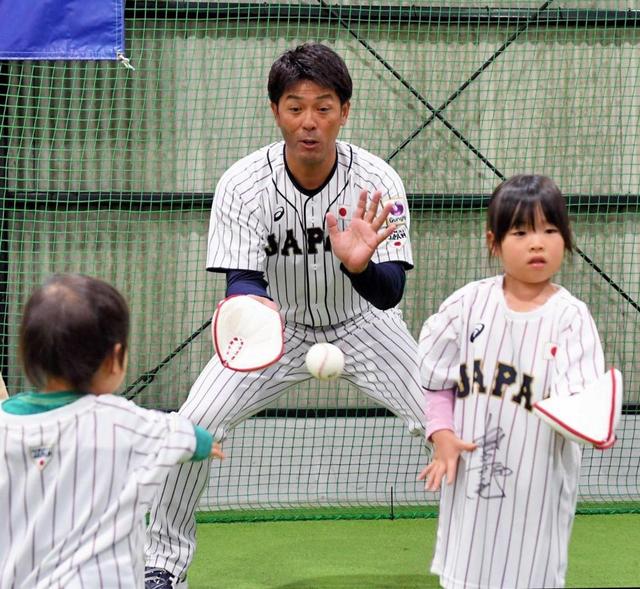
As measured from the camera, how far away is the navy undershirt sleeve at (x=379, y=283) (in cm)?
263

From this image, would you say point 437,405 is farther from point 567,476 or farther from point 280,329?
point 280,329

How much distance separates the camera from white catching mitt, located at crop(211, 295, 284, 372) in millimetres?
2416

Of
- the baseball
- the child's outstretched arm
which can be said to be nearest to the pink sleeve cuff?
the child's outstretched arm

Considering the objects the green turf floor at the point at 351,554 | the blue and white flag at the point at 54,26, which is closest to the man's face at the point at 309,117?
the green turf floor at the point at 351,554

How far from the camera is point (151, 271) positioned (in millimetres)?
4848

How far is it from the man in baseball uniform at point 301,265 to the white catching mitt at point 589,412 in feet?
2.69

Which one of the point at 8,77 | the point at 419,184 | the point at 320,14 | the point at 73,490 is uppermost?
the point at 320,14

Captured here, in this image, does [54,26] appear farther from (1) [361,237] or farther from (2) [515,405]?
(2) [515,405]

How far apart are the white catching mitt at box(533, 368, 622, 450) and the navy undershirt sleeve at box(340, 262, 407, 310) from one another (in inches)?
31.0

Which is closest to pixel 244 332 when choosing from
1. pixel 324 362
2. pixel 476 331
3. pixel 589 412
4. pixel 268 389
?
pixel 324 362

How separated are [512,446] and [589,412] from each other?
224 mm

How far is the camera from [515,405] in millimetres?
2074

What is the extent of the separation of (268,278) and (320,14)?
2062 millimetres

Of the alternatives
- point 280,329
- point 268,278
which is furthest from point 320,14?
point 280,329
